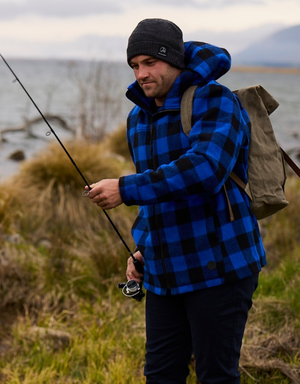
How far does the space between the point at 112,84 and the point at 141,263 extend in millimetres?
8362

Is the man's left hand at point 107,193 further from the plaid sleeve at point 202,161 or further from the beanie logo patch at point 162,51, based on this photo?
the beanie logo patch at point 162,51

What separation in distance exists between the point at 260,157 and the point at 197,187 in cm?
38

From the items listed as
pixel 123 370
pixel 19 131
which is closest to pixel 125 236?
pixel 123 370

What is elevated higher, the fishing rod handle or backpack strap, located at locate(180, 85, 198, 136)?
backpack strap, located at locate(180, 85, 198, 136)

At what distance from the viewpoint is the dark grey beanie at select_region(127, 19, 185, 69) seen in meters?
1.88

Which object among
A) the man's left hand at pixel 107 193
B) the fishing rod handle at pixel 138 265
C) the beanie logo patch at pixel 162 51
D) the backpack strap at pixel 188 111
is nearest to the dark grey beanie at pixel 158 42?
the beanie logo patch at pixel 162 51

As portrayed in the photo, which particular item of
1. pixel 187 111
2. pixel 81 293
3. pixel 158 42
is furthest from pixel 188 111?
pixel 81 293

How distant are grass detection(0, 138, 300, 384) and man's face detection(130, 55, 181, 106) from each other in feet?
5.09

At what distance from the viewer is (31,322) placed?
3.70 m

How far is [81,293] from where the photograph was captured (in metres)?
4.01

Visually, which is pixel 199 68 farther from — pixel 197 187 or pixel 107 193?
pixel 107 193

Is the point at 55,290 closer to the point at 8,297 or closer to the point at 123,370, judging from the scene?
the point at 8,297

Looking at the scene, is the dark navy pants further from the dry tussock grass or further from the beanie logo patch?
the beanie logo patch

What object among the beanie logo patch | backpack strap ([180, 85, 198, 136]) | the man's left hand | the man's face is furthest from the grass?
the beanie logo patch
